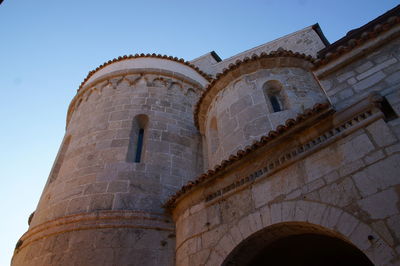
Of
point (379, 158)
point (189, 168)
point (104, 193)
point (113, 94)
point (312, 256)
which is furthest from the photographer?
point (113, 94)

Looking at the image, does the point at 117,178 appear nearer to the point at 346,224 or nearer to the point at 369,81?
the point at 346,224

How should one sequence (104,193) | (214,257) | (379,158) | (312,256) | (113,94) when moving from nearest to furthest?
(379,158), (214,257), (312,256), (104,193), (113,94)

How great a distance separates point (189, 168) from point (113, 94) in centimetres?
352

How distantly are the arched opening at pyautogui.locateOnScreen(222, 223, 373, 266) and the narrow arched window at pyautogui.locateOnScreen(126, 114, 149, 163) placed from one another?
379 centimetres

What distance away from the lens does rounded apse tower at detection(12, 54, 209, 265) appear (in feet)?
18.6

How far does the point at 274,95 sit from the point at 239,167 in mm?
2932

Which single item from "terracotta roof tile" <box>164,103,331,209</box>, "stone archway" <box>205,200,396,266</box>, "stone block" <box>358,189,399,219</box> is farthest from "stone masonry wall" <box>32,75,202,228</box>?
"stone block" <box>358,189,399,219</box>

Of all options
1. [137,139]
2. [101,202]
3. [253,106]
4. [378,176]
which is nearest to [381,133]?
[378,176]

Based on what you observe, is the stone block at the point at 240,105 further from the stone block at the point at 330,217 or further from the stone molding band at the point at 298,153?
the stone block at the point at 330,217

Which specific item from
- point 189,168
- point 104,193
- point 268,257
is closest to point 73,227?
point 104,193

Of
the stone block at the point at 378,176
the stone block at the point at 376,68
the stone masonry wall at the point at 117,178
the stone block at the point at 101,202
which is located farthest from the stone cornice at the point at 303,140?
the stone block at the point at 101,202

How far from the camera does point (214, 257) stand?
427 centimetres

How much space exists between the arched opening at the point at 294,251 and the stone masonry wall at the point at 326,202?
0.20 meters

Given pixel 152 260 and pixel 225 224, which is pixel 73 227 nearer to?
pixel 152 260
